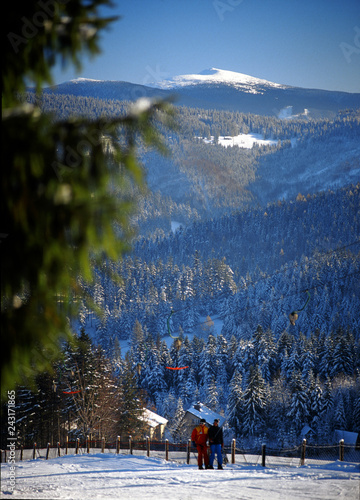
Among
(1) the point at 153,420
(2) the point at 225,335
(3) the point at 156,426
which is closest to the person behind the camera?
(1) the point at 153,420

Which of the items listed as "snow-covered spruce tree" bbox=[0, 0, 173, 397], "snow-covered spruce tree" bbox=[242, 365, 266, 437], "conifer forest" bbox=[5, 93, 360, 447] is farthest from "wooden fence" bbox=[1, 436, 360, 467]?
"snow-covered spruce tree" bbox=[242, 365, 266, 437]

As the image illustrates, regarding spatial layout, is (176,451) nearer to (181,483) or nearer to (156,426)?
(181,483)

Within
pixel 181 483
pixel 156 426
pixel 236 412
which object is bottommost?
pixel 156 426

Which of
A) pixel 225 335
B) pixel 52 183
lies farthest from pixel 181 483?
pixel 225 335

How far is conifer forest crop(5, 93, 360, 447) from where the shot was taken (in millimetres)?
32781

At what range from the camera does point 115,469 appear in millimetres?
10477

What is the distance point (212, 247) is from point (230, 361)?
10970 centimetres

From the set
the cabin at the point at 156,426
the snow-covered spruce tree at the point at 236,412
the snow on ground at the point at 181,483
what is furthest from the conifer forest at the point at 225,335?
the snow on ground at the point at 181,483

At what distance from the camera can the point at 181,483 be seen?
835 cm

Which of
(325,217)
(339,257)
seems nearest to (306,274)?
(339,257)

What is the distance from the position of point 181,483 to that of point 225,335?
90109 millimetres

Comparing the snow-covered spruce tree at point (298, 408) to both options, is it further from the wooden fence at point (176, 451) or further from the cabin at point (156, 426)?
the cabin at point (156, 426)

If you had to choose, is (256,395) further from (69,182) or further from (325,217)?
(325,217)

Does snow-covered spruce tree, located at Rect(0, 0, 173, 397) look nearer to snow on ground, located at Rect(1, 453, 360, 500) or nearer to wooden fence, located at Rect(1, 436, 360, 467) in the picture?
snow on ground, located at Rect(1, 453, 360, 500)
